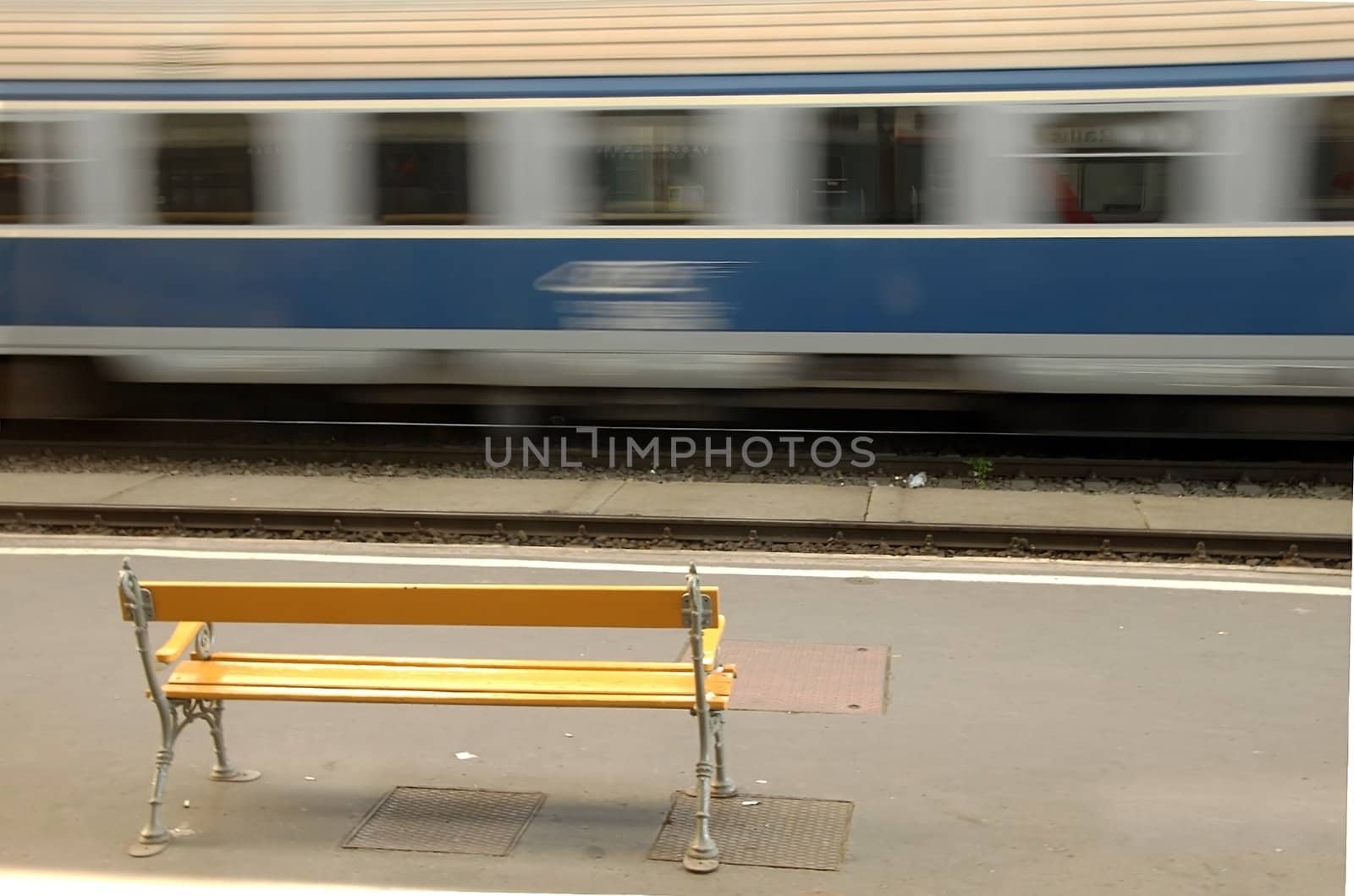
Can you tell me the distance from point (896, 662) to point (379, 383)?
18.4 feet

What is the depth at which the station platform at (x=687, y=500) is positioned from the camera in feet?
26.6

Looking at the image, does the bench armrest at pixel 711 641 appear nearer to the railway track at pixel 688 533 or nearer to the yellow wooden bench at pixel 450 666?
the yellow wooden bench at pixel 450 666

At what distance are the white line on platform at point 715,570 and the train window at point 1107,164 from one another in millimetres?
3136

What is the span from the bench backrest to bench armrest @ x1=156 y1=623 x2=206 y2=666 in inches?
3.8

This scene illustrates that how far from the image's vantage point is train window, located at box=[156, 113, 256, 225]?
9.76 metres

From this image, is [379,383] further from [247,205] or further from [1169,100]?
[1169,100]

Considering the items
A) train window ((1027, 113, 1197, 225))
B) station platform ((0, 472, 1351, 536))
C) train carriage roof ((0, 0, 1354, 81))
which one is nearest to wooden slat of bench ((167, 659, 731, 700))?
station platform ((0, 472, 1351, 536))

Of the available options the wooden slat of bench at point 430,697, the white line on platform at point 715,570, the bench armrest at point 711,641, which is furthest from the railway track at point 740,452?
the wooden slat of bench at point 430,697

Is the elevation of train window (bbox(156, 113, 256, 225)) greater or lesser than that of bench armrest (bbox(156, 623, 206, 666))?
greater

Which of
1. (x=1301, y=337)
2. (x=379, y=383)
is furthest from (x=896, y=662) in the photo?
(x=379, y=383)

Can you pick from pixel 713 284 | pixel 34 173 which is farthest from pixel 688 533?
pixel 34 173

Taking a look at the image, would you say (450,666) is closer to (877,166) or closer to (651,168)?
(651,168)

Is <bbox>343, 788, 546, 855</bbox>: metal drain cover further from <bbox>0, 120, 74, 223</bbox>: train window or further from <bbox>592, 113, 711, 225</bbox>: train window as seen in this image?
<bbox>0, 120, 74, 223</bbox>: train window

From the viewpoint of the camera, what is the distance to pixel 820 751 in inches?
182
